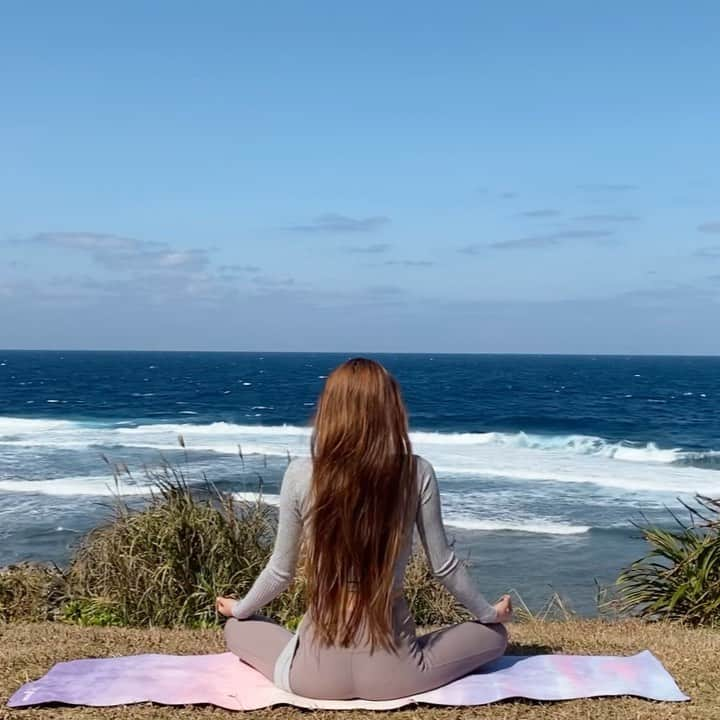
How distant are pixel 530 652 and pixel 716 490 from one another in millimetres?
19753

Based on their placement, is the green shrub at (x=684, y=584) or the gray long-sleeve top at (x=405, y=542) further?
the green shrub at (x=684, y=584)

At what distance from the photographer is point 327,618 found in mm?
3787

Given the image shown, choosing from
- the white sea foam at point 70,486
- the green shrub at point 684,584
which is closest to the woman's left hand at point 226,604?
the green shrub at point 684,584

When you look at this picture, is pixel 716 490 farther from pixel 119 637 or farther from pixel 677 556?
pixel 119 637

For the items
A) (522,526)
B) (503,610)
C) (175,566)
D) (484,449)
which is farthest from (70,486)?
(503,610)

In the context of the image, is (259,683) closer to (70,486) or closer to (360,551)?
(360,551)

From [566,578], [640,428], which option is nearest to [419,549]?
[566,578]

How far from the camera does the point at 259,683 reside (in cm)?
420

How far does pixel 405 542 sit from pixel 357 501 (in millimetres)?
286

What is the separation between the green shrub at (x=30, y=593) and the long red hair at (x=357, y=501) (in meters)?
3.43

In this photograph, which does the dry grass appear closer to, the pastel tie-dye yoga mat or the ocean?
the pastel tie-dye yoga mat

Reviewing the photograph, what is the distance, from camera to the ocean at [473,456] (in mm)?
14297

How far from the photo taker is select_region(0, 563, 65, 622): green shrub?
672 cm

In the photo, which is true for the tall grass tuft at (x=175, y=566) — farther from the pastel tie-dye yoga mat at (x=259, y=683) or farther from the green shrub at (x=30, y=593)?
the pastel tie-dye yoga mat at (x=259, y=683)
